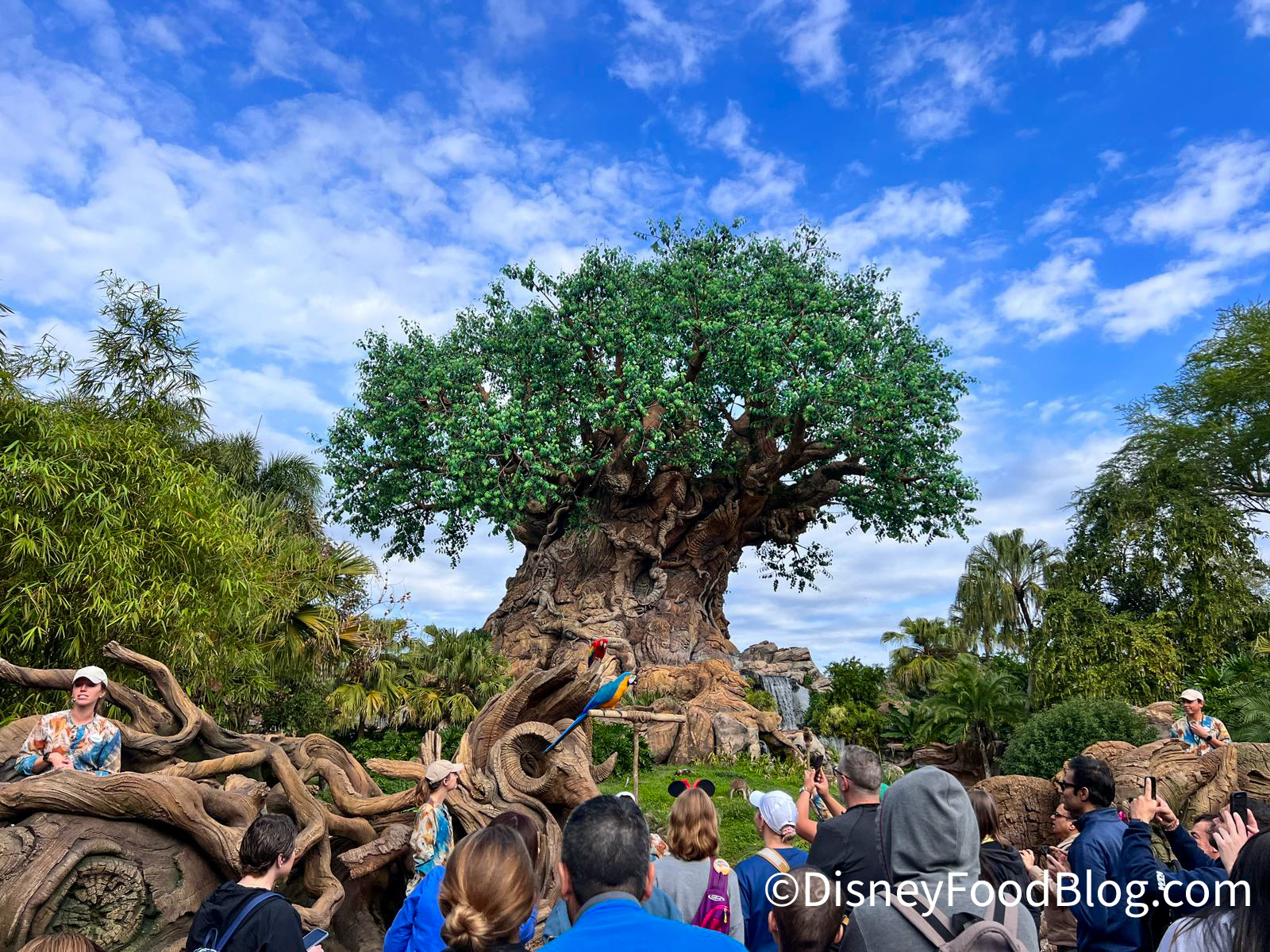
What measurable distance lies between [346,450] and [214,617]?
40.4ft

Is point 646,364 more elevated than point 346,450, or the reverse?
point 646,364

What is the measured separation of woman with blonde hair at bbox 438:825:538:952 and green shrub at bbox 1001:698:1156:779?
45.8ft

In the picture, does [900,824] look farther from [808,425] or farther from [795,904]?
[808,425]

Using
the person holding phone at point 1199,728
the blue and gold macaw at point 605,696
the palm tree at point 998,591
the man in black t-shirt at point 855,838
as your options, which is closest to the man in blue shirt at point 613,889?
the man in black t-shirt at point 855,838

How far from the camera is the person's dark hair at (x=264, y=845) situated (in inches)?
114

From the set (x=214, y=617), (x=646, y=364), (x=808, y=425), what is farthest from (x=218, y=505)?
(x=808, y=425)

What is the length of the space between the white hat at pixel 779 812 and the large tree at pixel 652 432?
586 inches

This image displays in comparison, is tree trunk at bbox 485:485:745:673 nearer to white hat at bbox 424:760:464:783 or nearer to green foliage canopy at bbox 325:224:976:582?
green foliage canopy at bbox 325:224:976:582

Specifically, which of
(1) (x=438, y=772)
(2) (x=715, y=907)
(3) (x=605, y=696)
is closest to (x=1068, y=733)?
(3) (x=605, y=696)

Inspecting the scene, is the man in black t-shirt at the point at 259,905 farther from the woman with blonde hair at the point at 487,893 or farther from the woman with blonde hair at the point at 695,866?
the woman with blonde hair at the point at 695,866

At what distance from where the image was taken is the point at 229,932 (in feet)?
8.91

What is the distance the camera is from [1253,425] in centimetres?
2191

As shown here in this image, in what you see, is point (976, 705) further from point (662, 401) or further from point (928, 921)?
point (928, 921)

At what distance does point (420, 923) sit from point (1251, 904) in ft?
8.42
